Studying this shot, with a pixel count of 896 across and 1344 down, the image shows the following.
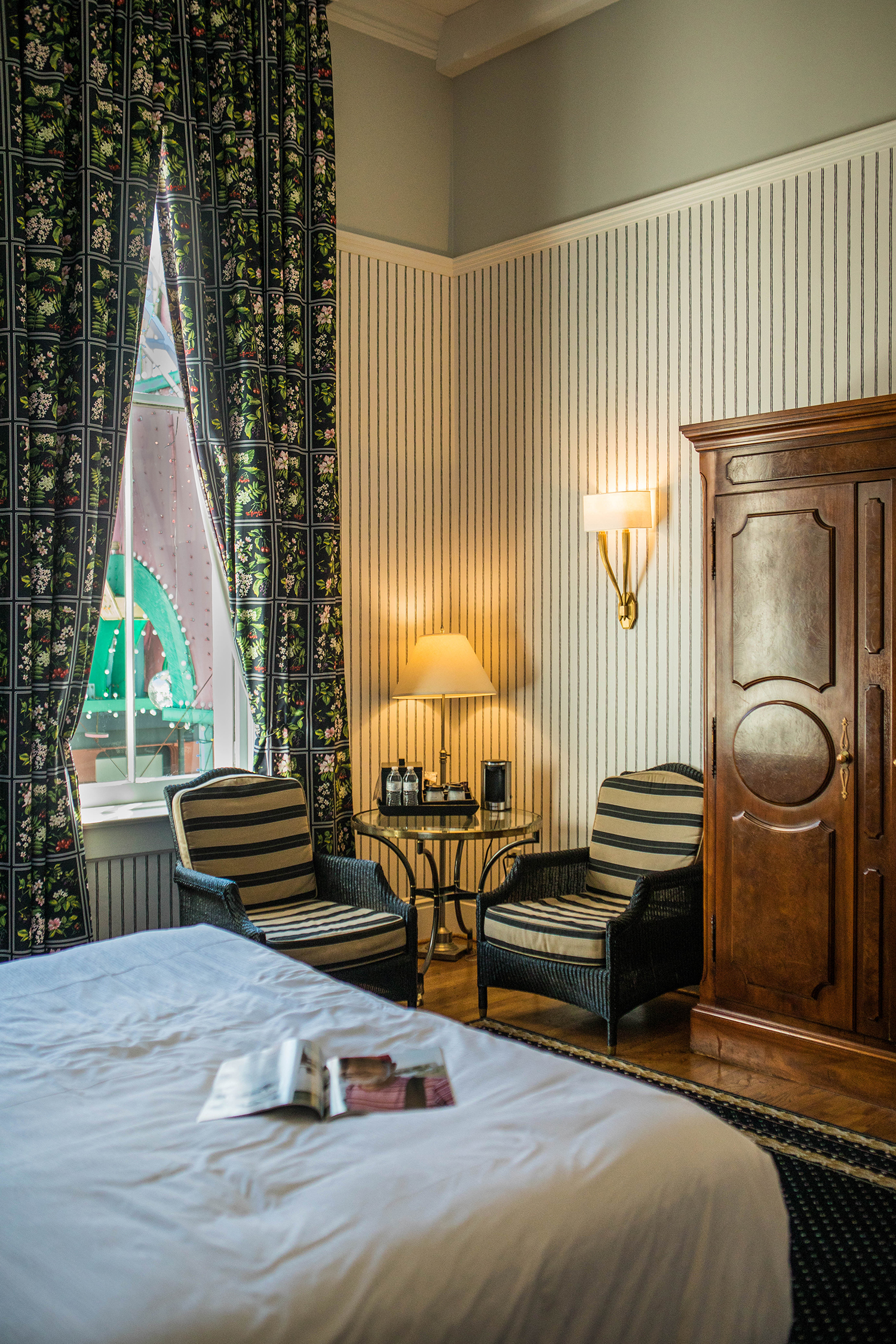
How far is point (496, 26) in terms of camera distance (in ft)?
15.7

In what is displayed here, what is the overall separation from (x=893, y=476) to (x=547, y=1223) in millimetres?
2463

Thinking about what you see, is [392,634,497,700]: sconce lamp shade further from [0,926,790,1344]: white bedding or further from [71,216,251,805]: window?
[0,926,790,1344]: white bedding

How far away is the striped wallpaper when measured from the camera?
152 inches


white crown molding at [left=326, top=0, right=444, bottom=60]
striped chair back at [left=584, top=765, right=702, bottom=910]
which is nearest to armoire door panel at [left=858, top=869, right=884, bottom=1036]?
striped chair back at [left=584, top=765, right=702, bottom=910]

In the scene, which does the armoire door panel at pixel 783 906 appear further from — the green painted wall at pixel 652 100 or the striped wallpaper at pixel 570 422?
the green painted wall at pixel 652 100

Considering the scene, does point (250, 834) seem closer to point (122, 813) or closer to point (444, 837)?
point (122, 813)

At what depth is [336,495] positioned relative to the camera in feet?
14.8

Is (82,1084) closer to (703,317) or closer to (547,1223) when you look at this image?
(547,1223)

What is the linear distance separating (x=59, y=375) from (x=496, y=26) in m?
2.64

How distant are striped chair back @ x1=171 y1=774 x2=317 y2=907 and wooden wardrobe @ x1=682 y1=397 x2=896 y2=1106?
150 centimetres

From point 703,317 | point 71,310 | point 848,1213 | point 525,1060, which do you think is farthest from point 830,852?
point 71,310

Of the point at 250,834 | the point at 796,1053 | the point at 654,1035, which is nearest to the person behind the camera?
the point at 796,1053

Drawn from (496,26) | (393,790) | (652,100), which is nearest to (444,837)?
(393,790)

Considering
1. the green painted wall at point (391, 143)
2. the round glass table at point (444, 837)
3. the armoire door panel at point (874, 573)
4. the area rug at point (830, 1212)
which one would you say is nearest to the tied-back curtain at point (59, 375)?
the green painted wall at point (391, 143)
